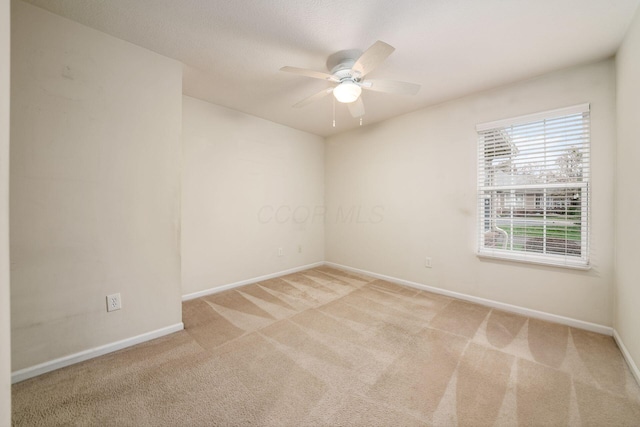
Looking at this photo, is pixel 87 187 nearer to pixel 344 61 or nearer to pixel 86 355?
pixel 86 355

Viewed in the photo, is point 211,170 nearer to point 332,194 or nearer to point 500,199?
point 332,194

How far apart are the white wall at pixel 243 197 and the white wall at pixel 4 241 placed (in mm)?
2016

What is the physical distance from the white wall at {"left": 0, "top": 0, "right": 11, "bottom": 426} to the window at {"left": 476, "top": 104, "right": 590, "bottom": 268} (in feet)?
11.5

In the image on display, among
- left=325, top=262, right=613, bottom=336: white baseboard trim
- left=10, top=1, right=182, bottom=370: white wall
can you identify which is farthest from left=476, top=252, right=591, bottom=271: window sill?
left=10, top=1, right=182, bottom=370: white wall

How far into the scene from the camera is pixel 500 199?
103 inches

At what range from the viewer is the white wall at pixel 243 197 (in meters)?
2.92

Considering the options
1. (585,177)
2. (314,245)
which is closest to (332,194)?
(314,245)

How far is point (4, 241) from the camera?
0.84 m

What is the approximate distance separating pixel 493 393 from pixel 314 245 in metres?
3.19

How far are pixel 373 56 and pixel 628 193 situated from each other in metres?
2.11

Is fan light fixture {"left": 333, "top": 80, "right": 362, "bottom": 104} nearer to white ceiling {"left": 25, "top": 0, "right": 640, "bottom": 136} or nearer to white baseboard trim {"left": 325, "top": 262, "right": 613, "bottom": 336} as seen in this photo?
white ceiling {"left": 25, "top": 0, "right": 640, "bottom": 136}

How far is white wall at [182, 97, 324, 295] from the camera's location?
292 cm

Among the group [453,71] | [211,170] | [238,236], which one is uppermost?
[453,71]

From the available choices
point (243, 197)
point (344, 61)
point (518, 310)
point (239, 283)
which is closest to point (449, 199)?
point (518, 310)
